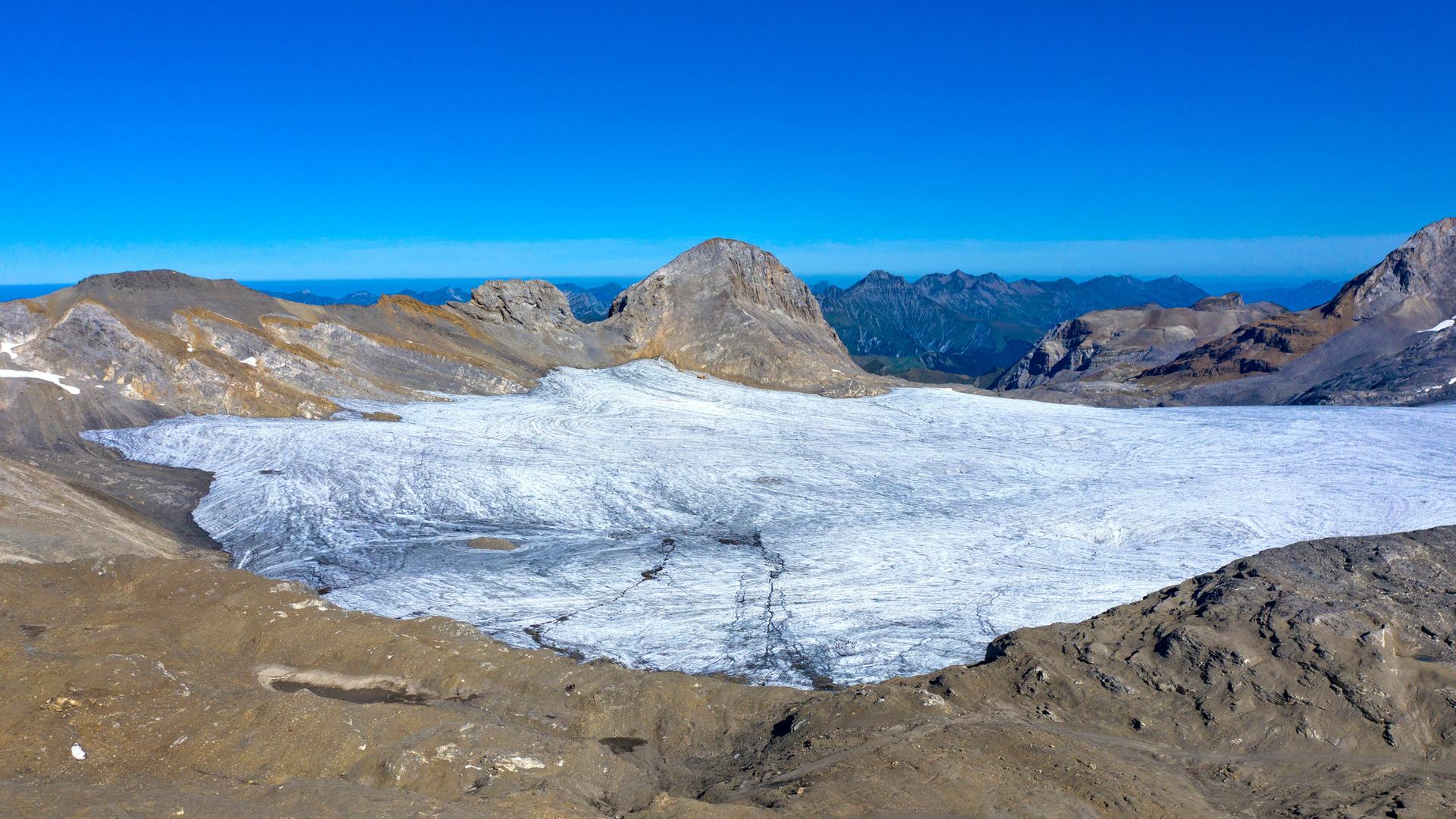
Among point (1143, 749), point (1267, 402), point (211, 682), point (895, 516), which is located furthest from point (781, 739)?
point (1267, 402)

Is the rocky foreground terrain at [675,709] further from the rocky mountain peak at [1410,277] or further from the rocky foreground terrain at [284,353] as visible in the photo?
the rocky mountain peak at [1410,277]

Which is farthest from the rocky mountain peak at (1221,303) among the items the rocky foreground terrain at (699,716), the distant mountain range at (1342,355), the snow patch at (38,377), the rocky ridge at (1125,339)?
the snow patch at (38,377)

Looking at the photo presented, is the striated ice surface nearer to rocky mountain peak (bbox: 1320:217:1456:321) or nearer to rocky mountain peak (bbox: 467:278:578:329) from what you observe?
rocky mountain peak (bbox: 467:278:578:329)

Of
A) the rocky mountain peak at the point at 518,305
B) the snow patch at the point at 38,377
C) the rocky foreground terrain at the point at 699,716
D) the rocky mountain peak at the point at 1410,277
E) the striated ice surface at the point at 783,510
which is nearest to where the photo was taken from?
the rocky foreground terrain at the point at 699,716

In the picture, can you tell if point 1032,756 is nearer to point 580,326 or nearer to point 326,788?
point 326,788

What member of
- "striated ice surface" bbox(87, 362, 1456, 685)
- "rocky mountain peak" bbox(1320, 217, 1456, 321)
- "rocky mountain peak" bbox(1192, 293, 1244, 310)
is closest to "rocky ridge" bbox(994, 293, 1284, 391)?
"rocky mountain peak" bbox(1192, 293, 1244, 310)

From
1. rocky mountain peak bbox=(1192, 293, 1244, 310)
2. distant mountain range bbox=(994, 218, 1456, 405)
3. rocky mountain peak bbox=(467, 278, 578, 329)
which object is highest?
rocky mountain peak bbox=(1192, 293, 1244, 310)

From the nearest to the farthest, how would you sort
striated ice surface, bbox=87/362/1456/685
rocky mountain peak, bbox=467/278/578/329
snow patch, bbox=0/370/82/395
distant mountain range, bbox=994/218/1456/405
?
striated ice surface, bbox=87/362/1456/685 < snow patch, bbox=0/370/82/395 < distant mountain range, bbox=994/218/1456/405 < rocky mountain peak, bbox=467/278/578/329
